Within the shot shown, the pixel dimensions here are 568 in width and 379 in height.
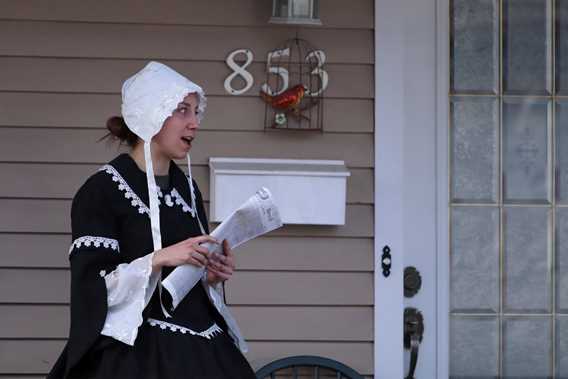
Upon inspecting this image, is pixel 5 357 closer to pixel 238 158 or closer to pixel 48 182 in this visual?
pixel 48 182

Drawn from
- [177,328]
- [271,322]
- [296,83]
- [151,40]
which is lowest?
[271,322]

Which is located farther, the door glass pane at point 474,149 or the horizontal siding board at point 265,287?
the door glass pane at point 474,149

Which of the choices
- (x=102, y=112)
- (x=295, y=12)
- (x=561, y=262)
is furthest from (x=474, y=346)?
(x=102, y=112)

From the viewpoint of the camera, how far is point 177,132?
306cm

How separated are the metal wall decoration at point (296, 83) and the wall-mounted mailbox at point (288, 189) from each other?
0.20 m

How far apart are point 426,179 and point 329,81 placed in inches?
21.9

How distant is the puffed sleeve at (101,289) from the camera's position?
2.88 m

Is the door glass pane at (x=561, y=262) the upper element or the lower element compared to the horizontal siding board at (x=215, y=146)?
lower

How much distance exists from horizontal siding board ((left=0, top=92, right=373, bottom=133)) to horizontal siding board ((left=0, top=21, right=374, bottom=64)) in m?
0.16

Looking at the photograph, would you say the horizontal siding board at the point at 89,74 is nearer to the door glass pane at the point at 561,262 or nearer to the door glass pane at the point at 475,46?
the door glass pane at the point at 475,46

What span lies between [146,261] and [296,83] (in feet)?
5.31

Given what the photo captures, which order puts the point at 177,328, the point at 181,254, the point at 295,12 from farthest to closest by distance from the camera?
the point at 295,12 → the point at 177,328 → the point at 181,254

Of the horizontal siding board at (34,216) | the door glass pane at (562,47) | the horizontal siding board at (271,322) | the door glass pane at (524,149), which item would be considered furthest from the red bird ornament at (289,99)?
the door glass pane at (562,47)

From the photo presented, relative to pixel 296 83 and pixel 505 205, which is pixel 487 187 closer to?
pixel 505 205
